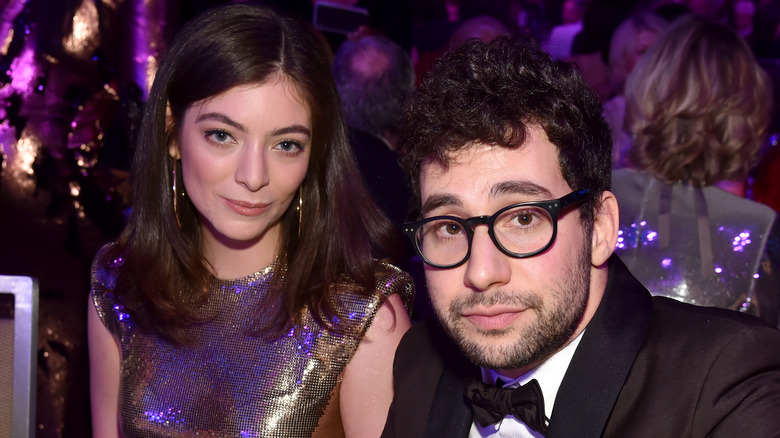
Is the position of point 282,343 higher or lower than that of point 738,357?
lower

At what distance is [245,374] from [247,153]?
62 cm

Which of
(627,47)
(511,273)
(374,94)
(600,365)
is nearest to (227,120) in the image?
(511,273)

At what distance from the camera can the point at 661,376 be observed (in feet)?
5.45

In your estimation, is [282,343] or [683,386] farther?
[282,343]

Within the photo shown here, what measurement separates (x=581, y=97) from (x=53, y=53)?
7.13 ft

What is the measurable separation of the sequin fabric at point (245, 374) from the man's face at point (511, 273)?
62 cm

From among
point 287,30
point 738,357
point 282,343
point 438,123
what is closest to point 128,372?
point 282,343

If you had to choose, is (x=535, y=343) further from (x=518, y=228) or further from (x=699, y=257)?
(x=699, y=257)

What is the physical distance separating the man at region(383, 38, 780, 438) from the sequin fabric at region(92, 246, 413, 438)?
19.6 inches

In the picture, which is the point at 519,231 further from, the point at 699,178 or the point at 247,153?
the point at 699,178

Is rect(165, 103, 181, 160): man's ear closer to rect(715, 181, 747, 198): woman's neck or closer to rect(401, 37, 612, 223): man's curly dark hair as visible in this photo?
rect(401, 37, 612, 223): man's curly dark hair

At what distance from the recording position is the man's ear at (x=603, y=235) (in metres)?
1.86

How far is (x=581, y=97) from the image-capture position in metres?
1.86

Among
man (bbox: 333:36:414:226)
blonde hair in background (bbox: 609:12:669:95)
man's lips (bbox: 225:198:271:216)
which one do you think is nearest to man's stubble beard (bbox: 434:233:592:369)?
man's lips (bbox: 225:198:271:216)
